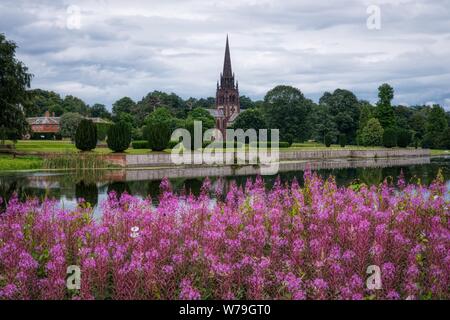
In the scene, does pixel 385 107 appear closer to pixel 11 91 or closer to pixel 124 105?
pixel 124 105

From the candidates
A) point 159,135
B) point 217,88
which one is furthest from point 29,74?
point 217,88

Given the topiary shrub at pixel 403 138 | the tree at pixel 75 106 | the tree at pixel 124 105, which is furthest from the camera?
the tree at pixel 124 105

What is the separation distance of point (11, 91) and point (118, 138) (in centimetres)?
996

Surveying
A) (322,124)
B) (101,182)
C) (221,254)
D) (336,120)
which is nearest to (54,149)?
(101,182)

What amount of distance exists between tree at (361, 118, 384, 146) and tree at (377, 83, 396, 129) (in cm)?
505

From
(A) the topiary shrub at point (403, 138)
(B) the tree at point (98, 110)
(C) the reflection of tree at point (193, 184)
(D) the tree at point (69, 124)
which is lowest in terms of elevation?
(C) the reflection of tree at point (193, 184)

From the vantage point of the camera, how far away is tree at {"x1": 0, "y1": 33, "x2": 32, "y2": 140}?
4538 centimetres

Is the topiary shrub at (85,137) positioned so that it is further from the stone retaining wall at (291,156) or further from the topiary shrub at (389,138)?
the topiary shrub at (389,138)

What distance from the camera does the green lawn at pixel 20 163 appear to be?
1549 inches

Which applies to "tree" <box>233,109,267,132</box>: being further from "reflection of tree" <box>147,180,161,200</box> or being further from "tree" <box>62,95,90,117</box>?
"reflection of tree" <box>147,180,161,200</box>

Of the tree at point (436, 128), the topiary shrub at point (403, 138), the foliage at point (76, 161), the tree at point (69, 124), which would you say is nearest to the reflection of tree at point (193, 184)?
the foliage at point (76, 161)

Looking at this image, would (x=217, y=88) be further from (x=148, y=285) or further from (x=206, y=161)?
(x=148, y=285)

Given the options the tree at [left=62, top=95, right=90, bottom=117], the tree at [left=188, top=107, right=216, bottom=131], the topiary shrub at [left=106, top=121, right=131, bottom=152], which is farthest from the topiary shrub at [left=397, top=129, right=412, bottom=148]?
the tree at [left=62, top=95, right=90, bottom=117]

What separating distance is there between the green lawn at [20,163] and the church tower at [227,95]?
96661 millimetres
